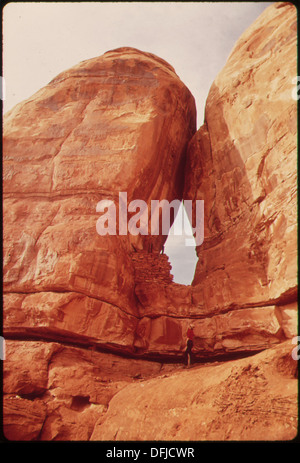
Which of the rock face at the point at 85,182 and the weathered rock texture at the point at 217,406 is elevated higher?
the rock face at the point at 85,182

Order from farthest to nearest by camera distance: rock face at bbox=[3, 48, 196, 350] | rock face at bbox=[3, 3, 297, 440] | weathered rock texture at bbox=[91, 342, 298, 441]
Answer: rock face at bbox=[3, 48, 196, 350] → rock face at bbox=[3, 3, 297, 440] → weathered rock texture at bbox=[91, 342, 298, 441]

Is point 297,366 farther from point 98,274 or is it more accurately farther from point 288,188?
point 98,274

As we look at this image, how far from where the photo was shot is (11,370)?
9305 mm

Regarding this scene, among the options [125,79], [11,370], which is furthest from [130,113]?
[11,370]

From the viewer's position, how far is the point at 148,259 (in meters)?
13.5

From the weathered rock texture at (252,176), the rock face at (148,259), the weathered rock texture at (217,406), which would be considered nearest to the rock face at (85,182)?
the rock face at (148,259)

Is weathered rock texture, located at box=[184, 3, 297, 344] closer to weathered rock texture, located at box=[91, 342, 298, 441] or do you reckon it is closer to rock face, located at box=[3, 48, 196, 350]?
rock face, located at box=[3, 48, 196, 350]

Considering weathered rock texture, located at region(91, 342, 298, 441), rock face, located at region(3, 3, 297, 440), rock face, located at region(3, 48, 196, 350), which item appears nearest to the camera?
weathered rock texture, located at region(91, 342, 298, 441)

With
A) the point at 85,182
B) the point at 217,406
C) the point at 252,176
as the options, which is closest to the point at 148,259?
the point at 85,182

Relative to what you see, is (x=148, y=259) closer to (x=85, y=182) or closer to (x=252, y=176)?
(x=85, y=182)

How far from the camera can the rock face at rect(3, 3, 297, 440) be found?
8.06 m

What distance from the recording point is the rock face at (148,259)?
806cm

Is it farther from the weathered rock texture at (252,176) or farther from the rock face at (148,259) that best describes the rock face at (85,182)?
the weathered rock texture at (252,176)

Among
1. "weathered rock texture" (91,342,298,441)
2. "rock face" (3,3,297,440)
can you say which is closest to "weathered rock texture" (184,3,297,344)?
"rock face" (3,3,297,440)
